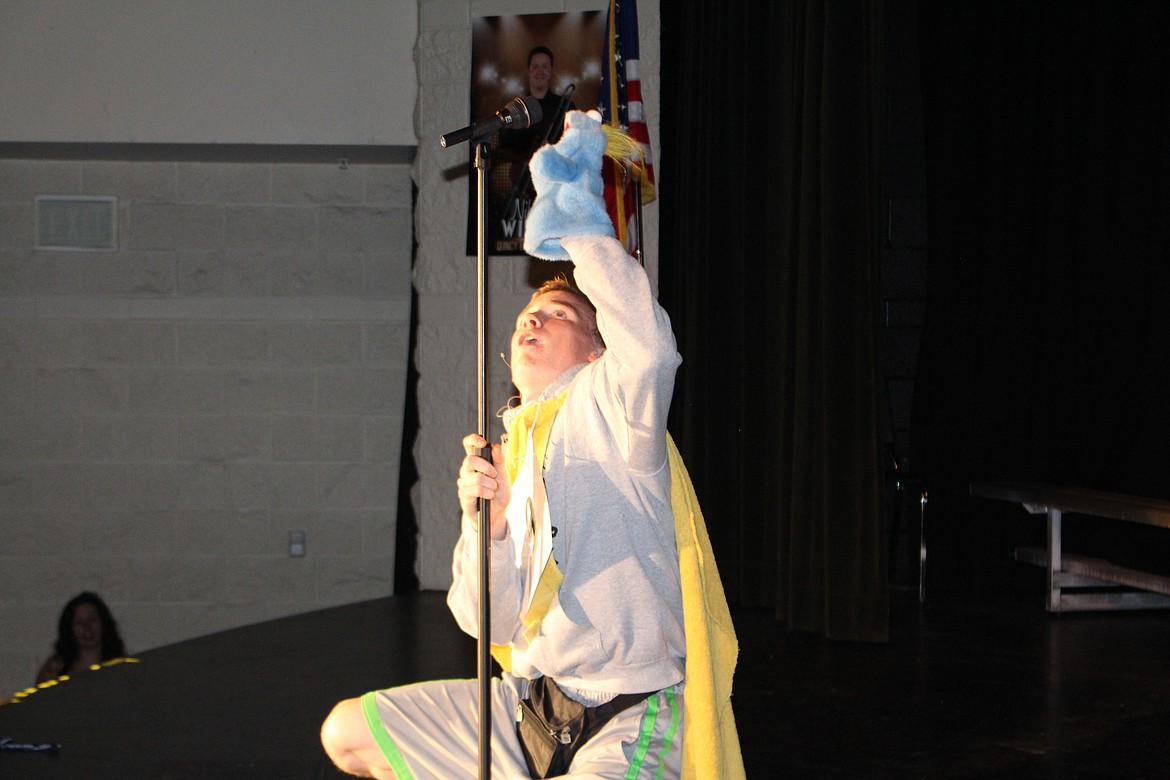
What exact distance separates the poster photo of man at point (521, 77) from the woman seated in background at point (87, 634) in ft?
7.74

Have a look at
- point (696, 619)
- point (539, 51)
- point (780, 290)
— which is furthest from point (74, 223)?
point (696, 619)

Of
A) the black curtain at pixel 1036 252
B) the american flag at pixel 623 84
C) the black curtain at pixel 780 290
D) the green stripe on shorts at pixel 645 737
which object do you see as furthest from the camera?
the black curtain at pixel 1036 252

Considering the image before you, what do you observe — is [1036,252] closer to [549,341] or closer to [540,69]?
[540,69]

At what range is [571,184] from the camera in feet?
5.45

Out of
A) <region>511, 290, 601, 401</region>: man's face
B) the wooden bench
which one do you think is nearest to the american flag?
the wooden bench

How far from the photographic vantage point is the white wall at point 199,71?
5.31 m

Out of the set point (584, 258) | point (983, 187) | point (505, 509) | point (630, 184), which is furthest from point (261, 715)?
point (983, 187)

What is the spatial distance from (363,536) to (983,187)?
11.1 feet

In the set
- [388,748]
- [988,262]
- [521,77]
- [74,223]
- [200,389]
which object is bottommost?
[388,748]

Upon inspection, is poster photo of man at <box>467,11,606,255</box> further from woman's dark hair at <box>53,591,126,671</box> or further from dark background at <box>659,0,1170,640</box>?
woman's dark hair at <box>53,591,126,671</box>

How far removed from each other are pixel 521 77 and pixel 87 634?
319cm

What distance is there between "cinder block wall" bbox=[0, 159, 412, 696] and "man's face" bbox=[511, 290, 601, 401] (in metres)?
3.97

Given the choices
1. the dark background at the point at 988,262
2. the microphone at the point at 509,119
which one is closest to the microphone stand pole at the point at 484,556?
the microphone at the point at 509,119

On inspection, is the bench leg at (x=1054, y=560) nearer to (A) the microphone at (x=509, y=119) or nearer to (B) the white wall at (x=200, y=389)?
(B) the white wall at (x=200, y=389)
